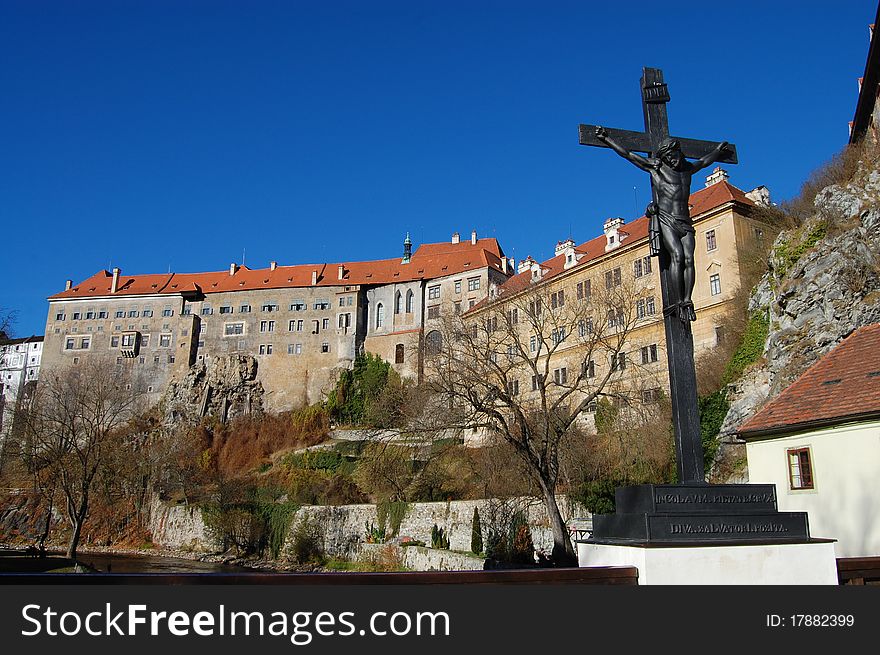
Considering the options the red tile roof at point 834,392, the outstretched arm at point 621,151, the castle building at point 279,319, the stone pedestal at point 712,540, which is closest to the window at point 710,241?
the red tile roof at point 834,392

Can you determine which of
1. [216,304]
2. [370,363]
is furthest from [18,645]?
[216,304]

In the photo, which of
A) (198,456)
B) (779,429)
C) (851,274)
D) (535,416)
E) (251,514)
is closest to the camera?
(779,429)

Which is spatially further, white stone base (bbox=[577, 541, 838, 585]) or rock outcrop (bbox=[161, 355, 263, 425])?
rock outcrop (bbox=[161, 355, 263, 425])

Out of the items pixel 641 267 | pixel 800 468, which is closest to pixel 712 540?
pixel 800 468

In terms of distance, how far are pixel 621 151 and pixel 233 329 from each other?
74759 millimetres

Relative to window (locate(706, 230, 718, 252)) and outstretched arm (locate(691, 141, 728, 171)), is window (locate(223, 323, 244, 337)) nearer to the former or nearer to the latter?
window (locate(706, 230, 718, 252))

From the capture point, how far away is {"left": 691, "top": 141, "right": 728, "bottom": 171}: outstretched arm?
629cm

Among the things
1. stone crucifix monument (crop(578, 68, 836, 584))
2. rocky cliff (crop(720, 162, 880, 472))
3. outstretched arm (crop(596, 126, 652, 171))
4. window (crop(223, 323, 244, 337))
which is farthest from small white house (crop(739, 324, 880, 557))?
window (crop(223, 323, 244, 337))

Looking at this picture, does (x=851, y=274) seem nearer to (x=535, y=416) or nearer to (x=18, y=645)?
(x=535, y=416)

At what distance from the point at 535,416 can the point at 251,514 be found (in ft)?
84.4

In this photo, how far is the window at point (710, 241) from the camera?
130 feet

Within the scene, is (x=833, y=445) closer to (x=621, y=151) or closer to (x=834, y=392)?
(x=834, y=392)

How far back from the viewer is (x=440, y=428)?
67.2 feet

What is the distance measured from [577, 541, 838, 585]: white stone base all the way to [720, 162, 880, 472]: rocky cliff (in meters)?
16.3
